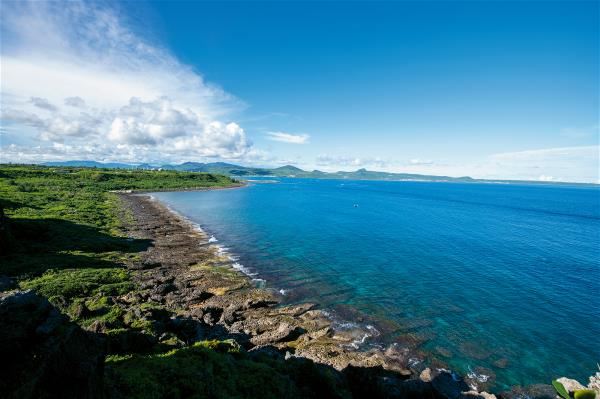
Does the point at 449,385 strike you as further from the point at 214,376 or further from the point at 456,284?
the point at 456,284

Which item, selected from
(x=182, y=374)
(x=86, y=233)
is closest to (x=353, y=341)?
(x=182, y=374)

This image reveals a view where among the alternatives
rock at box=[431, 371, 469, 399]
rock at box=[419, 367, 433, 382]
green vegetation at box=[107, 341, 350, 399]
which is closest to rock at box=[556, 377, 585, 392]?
rock at box=[431, 371, 469, 399]

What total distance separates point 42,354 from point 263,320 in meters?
24.0

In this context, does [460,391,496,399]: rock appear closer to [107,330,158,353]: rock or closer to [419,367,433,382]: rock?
[419,367,433,382]: rock

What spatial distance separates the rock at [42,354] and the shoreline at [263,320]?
14515 millimetres

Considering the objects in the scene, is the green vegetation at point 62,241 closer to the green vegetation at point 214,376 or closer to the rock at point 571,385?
the green vegetation at point 214,376

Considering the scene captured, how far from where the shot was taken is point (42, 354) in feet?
33.7

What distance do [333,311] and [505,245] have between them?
2390 inches

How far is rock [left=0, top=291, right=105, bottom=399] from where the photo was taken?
31.7 feet

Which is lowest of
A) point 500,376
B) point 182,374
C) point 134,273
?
point 500,376

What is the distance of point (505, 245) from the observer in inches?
2884

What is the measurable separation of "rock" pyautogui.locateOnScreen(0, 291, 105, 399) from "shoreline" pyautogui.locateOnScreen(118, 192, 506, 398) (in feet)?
47.6

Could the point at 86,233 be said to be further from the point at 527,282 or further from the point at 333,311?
the point at 527,282

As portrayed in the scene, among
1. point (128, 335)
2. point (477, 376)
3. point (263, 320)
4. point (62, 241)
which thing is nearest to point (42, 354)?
point (128, 335)
